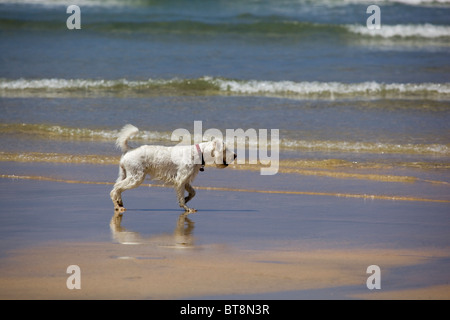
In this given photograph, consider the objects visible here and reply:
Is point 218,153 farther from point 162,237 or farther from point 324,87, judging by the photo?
point 324,87

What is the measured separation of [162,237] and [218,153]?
1880mm

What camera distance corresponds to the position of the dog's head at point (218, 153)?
9195 mm

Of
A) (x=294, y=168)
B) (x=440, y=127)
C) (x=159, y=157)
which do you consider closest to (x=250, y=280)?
(x=159, y=157)

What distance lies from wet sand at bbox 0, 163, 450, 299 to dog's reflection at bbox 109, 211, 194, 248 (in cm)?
2

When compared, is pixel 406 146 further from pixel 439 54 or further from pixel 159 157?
pixel 439 54

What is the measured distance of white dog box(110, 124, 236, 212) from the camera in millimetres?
9055

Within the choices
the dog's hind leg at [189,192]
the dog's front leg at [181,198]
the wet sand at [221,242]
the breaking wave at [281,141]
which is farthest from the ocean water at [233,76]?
the dog's front leg at [181,198]

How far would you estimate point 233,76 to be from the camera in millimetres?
21125

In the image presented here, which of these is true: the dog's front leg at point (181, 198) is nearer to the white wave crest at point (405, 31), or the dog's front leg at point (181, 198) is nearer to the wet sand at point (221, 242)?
the wet sand at point (221, 242)

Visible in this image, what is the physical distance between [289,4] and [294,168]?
22266mm

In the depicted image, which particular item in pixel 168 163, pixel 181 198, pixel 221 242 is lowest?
pixel 221 242

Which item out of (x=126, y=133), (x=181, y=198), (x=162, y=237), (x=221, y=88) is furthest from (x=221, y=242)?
(x=221, y=88)

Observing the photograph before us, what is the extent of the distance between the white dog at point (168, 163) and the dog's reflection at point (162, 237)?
77 centimetres

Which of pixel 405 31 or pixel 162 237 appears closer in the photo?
pixel 162 237
